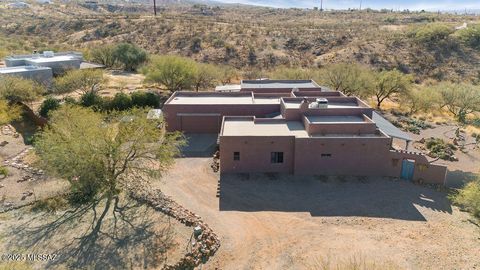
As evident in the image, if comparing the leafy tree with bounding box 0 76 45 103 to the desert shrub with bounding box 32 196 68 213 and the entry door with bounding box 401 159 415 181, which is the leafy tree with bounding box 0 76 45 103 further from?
the entry door with bounding box 401 159 415 181

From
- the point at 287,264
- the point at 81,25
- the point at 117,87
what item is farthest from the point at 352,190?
the point at 81,25

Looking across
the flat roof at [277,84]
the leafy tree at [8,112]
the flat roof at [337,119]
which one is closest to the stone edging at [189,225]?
the flat roof at [337,119]

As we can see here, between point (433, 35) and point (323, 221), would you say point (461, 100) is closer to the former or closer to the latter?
point (323, 221)

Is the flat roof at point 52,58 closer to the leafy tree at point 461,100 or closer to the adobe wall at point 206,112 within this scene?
the adobe wall at point 206,112

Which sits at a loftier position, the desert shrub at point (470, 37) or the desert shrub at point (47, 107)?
the desert shrub at point (470, 37)

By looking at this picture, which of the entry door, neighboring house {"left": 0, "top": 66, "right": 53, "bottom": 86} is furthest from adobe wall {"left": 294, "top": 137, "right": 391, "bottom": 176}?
neighboring house {"left": 0, "top": 66, "right": 53, "bottom": 86}

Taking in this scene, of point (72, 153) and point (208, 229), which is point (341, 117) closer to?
point (208, 229)
